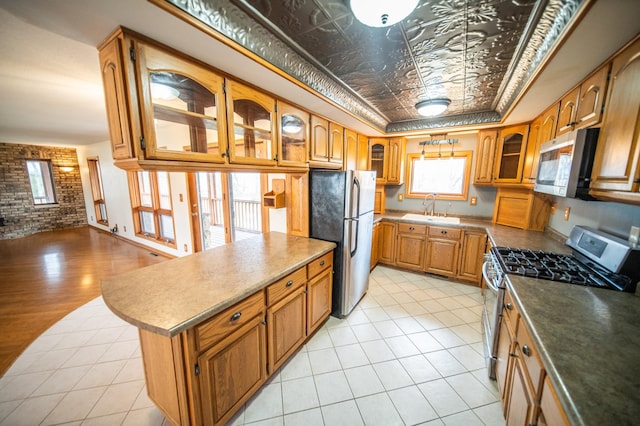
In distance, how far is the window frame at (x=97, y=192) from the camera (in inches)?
227

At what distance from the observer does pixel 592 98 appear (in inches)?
57.1

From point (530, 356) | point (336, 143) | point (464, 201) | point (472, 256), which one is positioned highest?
point (336, 143)

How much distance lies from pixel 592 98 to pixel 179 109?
103 inches

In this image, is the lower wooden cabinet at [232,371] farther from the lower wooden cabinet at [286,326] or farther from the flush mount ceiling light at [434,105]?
the flush mount ceiling light at [434,105]

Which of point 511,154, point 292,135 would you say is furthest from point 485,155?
point 292,135

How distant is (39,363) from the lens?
1838 millimetres

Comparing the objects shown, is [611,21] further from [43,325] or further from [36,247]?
[36,247]

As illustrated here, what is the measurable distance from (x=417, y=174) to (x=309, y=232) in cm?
249

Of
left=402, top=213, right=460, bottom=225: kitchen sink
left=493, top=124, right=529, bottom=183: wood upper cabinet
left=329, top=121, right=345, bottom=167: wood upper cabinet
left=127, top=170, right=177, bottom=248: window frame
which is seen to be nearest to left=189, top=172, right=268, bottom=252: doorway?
left=127, top=170, right=177, bottom=248: window frame

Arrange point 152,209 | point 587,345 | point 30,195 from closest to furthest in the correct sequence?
point 587,345, point 152,209, point 30,195

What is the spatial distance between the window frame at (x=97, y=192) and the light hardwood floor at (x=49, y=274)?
0.50 meters

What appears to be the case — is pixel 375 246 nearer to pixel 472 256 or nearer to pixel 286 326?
pixel 472 256

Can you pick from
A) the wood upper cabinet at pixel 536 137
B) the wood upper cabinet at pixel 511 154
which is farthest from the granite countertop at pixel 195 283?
the wood upper cabinet at pixel 511 154

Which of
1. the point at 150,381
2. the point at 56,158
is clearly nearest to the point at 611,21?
the point at 150,381
